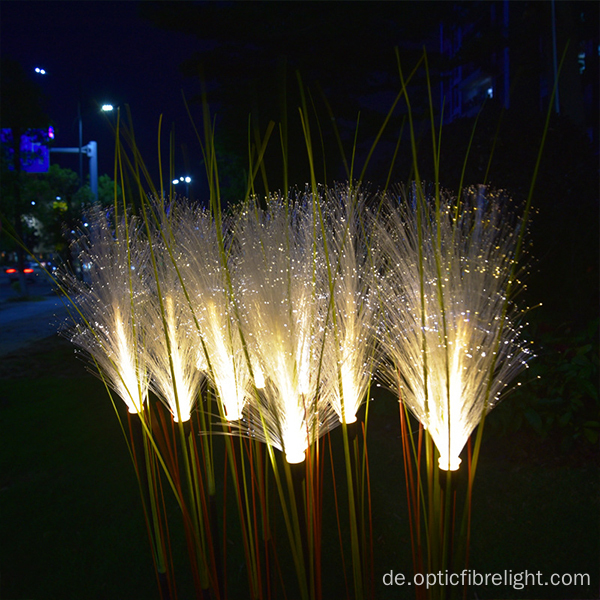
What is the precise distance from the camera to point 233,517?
371 cm

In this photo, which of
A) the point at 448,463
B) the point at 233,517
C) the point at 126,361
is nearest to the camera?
the point at 448,463

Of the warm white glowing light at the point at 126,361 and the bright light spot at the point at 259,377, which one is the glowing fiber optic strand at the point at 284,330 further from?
the warm white glowing light at the point at 126,361

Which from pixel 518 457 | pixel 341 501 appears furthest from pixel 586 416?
pixel 341 501

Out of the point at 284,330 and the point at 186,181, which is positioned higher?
the point at 186,181

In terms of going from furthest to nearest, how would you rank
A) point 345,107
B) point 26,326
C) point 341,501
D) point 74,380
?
1. point 26,326
2. point 345,107
3. point 74,380
4. point 341,501

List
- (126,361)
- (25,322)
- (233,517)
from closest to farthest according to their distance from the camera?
(126,361)
(233,517)
(25,322)

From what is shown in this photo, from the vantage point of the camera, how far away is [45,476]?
445 centimetres

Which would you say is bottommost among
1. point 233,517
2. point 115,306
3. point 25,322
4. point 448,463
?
point 233,517

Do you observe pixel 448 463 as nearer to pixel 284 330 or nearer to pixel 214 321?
pixel 284 330

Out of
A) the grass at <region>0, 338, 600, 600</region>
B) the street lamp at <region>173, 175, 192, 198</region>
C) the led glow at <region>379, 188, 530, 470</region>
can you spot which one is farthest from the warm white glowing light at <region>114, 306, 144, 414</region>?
the grass at <region>0, 338, 600, 600</region>

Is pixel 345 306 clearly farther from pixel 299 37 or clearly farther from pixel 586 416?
pixel 299 37

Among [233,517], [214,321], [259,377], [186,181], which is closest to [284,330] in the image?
[259,377]

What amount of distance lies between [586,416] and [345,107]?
8.78m

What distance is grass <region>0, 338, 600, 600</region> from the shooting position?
9.76 feet
